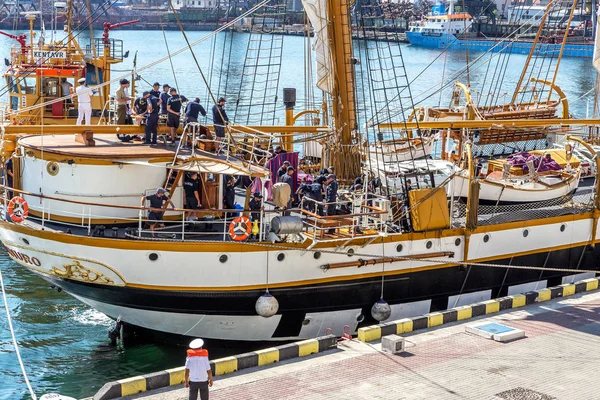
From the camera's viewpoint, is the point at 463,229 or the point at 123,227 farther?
the point at 463,229

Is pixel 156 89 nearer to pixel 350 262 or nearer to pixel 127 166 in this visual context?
pixel 127 166

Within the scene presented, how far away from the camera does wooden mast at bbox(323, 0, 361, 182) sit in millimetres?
23531

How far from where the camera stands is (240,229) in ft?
60.9

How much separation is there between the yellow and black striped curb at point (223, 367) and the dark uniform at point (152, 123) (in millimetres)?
6008

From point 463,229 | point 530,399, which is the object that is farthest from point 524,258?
point 530,399

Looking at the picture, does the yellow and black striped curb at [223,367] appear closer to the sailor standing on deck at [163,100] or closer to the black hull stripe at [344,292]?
the black hull stripe at [344,292]

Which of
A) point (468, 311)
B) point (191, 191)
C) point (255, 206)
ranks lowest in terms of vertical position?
point (468, 311)

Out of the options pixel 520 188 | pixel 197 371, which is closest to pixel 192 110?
pixel 197 371

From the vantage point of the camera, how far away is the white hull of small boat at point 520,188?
25.0 meters

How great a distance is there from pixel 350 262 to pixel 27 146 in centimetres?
730

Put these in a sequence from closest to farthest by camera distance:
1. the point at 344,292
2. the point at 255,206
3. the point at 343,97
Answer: the point at 255,206 < the point at 344,292 < the point at 343,97

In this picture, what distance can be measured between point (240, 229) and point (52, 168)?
4.35 metres

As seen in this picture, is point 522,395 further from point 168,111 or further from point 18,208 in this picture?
point 18,208

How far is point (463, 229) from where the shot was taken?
70.7ft
